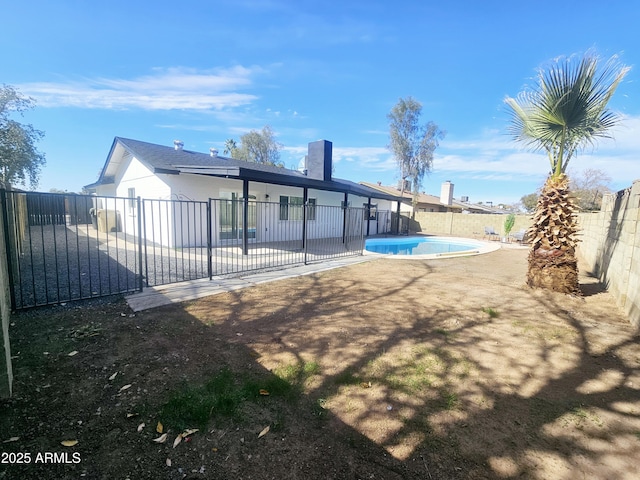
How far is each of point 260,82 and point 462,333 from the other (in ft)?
64.9

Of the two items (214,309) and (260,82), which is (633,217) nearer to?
(214,309)

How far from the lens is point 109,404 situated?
2340mm

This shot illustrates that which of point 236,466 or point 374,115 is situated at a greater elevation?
point 374,115

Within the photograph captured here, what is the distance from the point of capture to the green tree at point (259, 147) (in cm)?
3606

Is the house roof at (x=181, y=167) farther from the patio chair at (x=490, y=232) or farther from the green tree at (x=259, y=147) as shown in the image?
the green tree at (x=259, y=147)

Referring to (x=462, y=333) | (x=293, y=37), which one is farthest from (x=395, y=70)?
(x=462, y=333)

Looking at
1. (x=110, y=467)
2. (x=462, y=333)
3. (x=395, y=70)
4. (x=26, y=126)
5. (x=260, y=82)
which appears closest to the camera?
(x=110, y=467)

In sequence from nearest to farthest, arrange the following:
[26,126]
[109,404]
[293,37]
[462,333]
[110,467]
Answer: [110,467] < [109,404] < [462,333] < [293,37] < [26,126]

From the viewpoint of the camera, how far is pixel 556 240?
5965mm

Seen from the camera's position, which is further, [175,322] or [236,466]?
[175,322]

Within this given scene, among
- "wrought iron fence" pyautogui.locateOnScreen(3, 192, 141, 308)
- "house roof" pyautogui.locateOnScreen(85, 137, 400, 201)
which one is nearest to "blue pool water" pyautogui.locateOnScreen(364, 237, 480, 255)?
"house roof" pyautogui.locateOnScreen(85, 137, 400, 201)

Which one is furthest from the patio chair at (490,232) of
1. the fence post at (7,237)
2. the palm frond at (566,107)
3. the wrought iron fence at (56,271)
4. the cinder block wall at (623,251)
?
the fence post at (7,237)

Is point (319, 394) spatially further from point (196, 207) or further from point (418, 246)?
point (418, 246)

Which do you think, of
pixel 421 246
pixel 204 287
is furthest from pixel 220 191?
Answer: pixel 421 246
